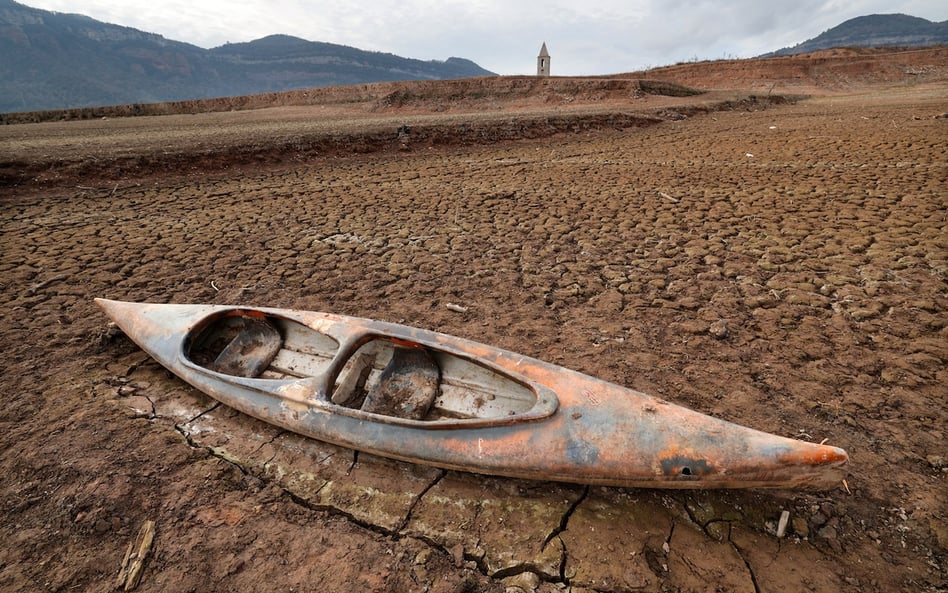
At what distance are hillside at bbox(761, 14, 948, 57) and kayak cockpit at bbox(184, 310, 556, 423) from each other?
88.7m

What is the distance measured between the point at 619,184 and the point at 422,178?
2841mm

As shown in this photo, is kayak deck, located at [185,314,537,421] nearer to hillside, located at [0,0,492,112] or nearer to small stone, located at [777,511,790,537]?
small stone, located at [777,511,790,537]

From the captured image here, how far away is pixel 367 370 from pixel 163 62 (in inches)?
5727

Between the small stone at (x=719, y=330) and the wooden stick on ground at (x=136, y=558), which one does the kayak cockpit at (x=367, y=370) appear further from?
the small stone at (x=719, y=330)

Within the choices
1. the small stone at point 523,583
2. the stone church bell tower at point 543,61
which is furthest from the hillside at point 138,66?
the small stone at point 523,583

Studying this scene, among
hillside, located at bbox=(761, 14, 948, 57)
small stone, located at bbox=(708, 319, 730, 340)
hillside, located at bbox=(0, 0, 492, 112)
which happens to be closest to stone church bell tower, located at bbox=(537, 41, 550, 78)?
small stone, located at bbox=(708, 319, 730, 340)

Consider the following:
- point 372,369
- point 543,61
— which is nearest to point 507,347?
point 372,369

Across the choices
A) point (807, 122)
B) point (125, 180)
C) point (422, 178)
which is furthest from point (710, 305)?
point (807, 122)

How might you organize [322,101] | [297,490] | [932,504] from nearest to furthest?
[932,504], [297,490], [322,101]

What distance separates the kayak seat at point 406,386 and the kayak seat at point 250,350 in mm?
733

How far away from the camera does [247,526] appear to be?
5.29 ft

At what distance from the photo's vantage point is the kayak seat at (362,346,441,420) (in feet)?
6.85

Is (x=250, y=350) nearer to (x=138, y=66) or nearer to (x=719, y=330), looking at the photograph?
(x=719, y=330)

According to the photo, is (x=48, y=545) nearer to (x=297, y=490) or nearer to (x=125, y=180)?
(x=297, y=490)
